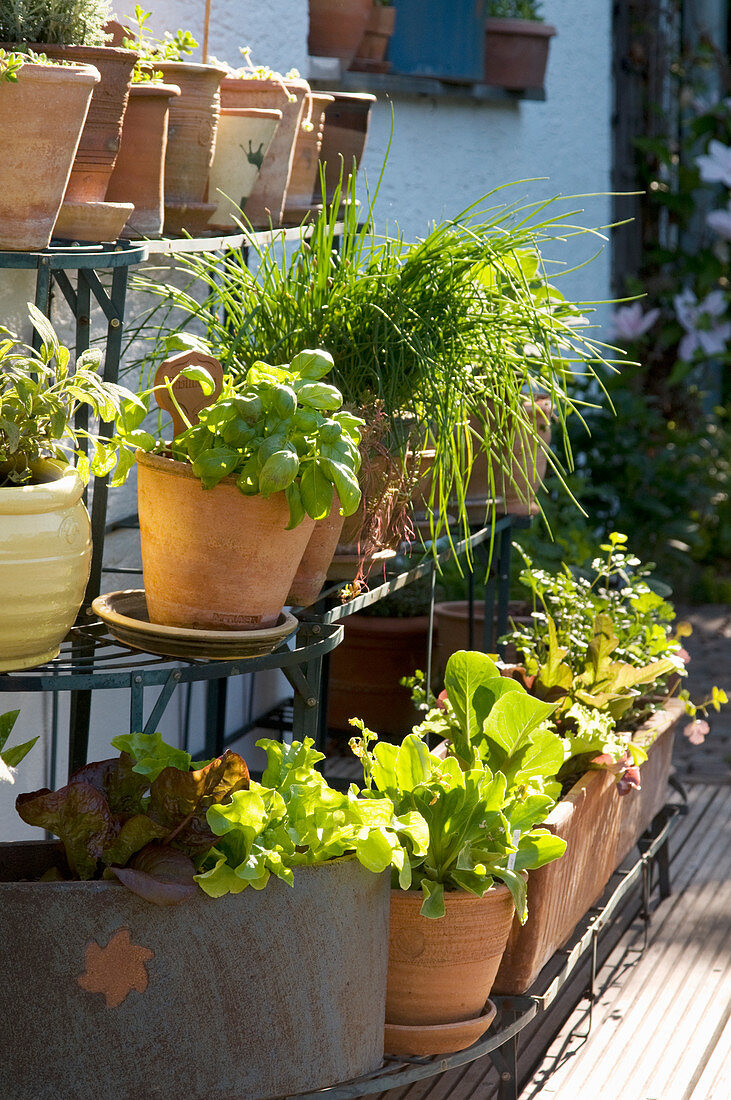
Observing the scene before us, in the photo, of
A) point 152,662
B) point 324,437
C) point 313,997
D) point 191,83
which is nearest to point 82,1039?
point 313,997

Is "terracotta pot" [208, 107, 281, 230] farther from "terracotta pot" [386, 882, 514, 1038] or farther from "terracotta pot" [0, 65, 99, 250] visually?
"terracotta pot" [386, 882, 514, 1038]

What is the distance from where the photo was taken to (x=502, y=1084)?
2033mm

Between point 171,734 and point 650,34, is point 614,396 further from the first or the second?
point 171,734

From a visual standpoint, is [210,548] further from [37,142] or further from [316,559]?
[37,142]

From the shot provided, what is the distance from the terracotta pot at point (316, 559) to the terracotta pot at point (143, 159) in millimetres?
516

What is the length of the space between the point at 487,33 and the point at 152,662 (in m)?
3.78

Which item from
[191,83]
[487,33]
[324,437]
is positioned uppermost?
[487,33]

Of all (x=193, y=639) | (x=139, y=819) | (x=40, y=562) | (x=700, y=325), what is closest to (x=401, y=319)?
(x=193, y=639)

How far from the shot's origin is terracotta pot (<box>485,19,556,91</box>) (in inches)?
187

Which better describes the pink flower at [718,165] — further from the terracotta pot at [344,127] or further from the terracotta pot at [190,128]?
the terracotta pot at [190,128]

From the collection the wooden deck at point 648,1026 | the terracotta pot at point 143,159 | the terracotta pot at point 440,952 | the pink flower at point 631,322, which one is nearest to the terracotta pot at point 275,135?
the terracotta pot at point 143,159

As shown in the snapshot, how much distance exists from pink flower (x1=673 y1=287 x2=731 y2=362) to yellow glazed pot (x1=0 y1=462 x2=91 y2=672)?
518 centimetres

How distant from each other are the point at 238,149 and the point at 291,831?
1282 millimetres

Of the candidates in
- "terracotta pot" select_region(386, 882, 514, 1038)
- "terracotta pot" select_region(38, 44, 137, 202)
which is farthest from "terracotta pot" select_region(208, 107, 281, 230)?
"terracotta pot" select_region(386, 882, 514, 1038)
